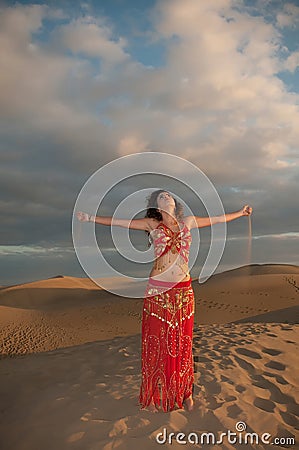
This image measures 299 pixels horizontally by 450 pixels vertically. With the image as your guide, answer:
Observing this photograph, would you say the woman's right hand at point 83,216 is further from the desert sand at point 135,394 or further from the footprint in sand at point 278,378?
the footprint in sand at point 278,378

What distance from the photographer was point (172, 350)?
5.45m

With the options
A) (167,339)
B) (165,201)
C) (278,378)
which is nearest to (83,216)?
(165,201)

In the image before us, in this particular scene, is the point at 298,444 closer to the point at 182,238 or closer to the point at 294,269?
the point at 182,238

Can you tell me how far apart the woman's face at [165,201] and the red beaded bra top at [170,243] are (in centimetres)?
25

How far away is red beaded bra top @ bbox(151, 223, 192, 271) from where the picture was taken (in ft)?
17.5

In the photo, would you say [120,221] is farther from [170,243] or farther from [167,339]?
[167,339]

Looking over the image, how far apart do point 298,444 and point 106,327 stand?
1293 cm

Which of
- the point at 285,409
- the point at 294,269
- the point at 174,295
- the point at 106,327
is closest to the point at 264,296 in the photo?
the point at 106,327

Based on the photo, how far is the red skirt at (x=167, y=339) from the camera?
5.41 meters

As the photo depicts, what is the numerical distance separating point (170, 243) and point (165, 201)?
57 cm

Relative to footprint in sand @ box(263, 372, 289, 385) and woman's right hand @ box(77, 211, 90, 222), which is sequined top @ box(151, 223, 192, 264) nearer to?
woman's right hand @ box(77, 211, 90, 222)

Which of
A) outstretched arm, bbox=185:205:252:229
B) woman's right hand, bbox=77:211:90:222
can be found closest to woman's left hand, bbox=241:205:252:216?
outstretched arm, bbox=185:205:252:229

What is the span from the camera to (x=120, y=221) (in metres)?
5.30

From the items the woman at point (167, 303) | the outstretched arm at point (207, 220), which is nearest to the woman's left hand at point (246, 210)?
the outstretched arm at point (207, 220)
